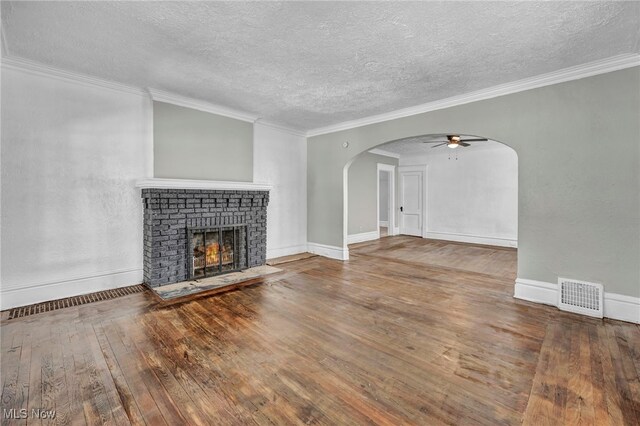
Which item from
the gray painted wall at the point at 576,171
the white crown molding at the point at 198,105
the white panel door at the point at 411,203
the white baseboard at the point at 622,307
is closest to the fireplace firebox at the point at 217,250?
the white crown molding at the point at 198,105

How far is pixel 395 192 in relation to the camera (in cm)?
955

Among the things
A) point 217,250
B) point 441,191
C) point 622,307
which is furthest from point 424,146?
point 217,250

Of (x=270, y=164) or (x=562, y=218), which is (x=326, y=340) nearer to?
(x=562, y=218)

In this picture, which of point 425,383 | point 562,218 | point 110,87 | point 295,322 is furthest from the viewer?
point 110,87

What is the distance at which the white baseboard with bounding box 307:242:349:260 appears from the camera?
19.4 ft

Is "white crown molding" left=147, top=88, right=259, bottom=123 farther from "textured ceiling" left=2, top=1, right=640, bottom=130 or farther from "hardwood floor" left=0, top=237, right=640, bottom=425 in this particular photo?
"hardwood floor" left=0, top=237, right=640, bottom=425

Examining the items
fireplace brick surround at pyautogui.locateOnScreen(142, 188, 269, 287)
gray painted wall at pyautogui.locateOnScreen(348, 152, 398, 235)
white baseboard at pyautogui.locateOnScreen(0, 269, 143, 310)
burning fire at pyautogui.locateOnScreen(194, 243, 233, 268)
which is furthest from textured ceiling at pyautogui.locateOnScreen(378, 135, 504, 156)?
white baseboard at pyautogui.locateOnScreen(0, 269, 143, 310)

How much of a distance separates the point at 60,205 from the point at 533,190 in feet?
19.5

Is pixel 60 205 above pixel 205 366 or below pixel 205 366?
above

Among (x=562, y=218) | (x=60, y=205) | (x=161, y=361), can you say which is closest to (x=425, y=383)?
(x=161, y=361)

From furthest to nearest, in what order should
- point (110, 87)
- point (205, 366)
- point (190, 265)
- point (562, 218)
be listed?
point (190, 265), point (110, 87), point (562, 218), point (205, 366)

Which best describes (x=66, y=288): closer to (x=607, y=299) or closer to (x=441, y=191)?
(x=607, y=299)

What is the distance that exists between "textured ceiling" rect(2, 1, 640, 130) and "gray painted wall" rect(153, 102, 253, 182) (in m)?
0.55

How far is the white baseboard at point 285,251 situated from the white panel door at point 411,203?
445 centimetres
